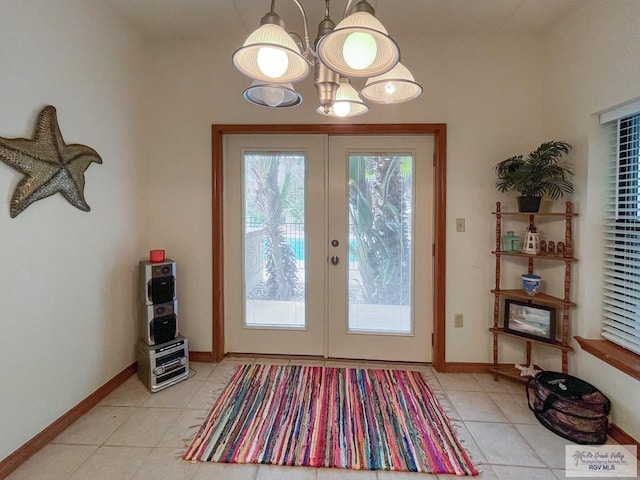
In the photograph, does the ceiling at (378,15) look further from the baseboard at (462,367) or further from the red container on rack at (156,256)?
the baseboard at (462,367)

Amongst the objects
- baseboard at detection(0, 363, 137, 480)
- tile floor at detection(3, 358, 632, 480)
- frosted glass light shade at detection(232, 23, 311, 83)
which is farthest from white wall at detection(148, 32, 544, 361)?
frosted glass light shade at detection(232, 23, 311, 83)

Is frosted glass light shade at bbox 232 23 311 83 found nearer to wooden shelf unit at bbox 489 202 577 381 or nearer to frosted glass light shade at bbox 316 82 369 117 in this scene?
frosted glass light shade at bbox 316 82 369 117

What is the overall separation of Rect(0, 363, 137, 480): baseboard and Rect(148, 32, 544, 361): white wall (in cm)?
61

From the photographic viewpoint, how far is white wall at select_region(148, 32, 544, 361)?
2467 mm

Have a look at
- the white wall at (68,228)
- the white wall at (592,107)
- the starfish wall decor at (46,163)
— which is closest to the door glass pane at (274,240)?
the white wall at (68,228)

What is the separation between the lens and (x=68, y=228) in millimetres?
1898

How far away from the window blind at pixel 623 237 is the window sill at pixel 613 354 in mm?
46

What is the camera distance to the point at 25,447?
164cm

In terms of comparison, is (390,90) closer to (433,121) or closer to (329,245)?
(433,121)

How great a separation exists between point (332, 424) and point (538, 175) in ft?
6.94

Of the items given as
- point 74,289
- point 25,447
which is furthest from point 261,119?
point 25,447

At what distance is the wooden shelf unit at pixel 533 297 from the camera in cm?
211

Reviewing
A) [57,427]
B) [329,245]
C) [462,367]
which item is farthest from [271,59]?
[462,367]

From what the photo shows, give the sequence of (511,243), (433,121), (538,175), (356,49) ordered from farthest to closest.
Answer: (433,121) < (511,243) < (538,175) < (356,49)
